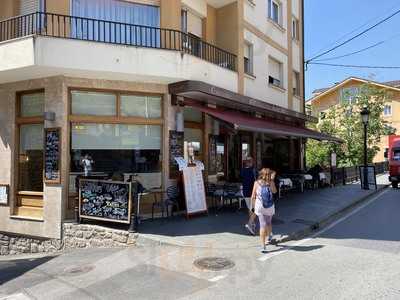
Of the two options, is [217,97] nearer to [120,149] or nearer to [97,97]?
[120,149]

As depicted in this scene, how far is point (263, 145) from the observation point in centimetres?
1794

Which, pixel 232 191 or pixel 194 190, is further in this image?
pixel 232 191

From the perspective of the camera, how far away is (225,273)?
21.8 ft

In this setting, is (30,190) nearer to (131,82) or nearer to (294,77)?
(131,82)

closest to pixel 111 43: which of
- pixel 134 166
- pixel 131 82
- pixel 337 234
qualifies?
pixel 131 82

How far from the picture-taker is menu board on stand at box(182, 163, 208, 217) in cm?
1088

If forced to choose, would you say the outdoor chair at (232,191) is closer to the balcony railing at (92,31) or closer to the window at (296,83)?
the balcony railing at (92,31)

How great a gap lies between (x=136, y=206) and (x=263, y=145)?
9721mm

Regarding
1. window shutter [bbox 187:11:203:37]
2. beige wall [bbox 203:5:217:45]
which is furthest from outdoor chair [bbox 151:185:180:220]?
beige wall [bbox 203:5:217:45]

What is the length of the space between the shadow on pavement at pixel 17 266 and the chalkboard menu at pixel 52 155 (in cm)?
204

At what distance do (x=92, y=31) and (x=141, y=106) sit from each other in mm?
2328

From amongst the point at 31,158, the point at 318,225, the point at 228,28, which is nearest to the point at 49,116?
the point at 31,158

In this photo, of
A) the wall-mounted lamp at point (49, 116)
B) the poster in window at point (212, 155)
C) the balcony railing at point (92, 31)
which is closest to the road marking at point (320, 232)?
the poster in window at point (212, 155)

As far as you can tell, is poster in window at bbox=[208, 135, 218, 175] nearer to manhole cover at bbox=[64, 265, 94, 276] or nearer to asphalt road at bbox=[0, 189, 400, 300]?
asphalt road at bbox=[0, 189, 400, 300]
